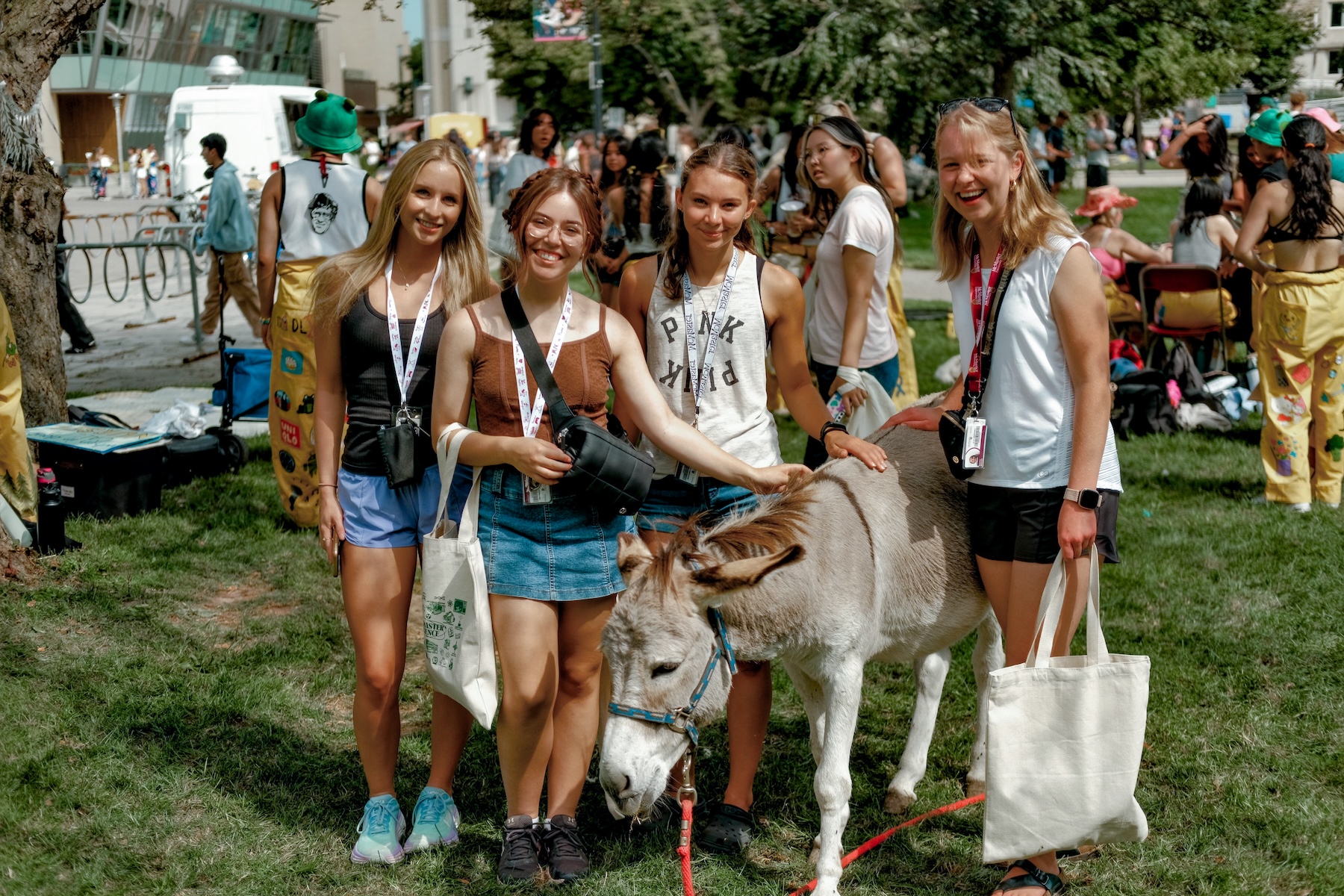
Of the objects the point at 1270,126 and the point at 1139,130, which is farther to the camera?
the point at 1139,130

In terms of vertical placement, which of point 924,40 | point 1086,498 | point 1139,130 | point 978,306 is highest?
point 1139,130


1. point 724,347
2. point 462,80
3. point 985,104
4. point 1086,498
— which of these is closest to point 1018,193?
point 985,104

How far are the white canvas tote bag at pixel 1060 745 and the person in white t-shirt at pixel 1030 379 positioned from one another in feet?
0.17

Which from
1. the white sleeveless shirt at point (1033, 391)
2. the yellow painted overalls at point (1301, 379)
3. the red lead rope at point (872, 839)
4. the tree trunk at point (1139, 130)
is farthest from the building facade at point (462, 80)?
the white sleeveless shirt at point (1033, 391)

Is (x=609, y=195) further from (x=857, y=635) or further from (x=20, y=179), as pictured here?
(x=857, y=635)

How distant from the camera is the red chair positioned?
958 cm

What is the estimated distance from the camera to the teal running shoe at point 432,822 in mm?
3838

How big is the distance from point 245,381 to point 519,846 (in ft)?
17.4

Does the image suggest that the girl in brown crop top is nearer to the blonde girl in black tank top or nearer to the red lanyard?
the blonde girl in black tank top

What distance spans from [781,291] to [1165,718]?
237cm

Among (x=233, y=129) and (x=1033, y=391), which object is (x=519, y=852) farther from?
(x=233, y=129)

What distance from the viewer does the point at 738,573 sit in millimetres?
3031

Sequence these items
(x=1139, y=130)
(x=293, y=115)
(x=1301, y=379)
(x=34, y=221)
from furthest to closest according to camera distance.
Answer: (x=1139, y=130) → (x=293, y=115) → (x=1301, y=379) → (x=34, y=221)

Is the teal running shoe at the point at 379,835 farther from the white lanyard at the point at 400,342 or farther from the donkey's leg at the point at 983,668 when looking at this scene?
the donkey's leg at the point at 983,668
